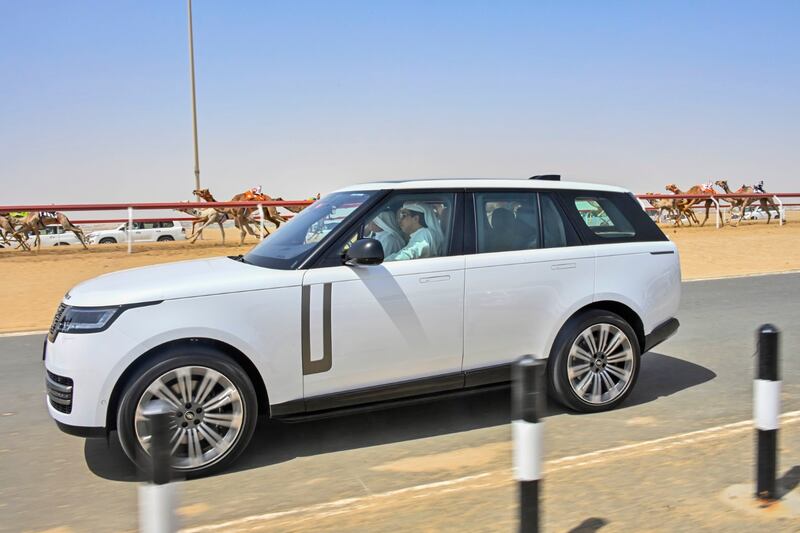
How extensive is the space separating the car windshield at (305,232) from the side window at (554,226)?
4.62 ft

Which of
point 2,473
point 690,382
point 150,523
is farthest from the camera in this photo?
point 690,382

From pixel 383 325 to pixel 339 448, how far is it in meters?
0.95

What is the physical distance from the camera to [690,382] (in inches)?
264

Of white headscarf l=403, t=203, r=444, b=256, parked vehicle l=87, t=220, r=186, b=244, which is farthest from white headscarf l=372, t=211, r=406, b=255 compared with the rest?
parked vehicle l=87, t=220, r=186, b=244

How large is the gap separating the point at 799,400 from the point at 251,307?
4.57m

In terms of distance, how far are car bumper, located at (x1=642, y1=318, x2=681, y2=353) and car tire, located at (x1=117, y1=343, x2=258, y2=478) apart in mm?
3238

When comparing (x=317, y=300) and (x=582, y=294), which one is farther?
(x=582, y=294)

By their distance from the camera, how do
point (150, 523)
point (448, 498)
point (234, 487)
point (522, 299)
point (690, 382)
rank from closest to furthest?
point (150, 523) < point (448, 498) < point (234, 487) < point (522, 299) < point (690, 382)

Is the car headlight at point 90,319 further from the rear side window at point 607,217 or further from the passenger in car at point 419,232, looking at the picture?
the rear side window at point 607,217

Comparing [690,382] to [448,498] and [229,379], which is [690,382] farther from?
[229,379]

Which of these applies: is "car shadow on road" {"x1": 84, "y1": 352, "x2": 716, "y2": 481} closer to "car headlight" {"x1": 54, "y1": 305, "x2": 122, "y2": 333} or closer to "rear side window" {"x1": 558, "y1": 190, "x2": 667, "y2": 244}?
"car headlight" {"x1": 54, "y1": 305, "x2": 122, "y2": 333}

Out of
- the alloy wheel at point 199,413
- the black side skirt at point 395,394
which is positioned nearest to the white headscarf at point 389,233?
the black side skirt at point 395,394

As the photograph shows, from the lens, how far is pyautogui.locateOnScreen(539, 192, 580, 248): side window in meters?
5.61

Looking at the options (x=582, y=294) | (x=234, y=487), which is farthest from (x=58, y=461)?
(x=582, y=294)
